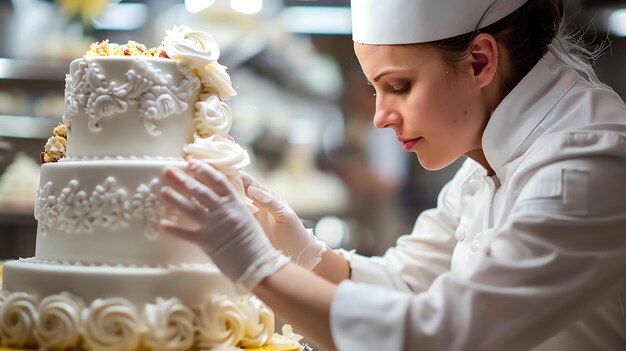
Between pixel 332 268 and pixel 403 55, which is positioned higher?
pixel 403 55

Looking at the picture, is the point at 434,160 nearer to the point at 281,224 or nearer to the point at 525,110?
the point at 525,110

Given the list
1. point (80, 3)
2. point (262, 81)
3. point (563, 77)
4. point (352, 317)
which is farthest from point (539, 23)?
point (80, 3)

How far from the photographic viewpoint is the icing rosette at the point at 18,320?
1673 millimetres

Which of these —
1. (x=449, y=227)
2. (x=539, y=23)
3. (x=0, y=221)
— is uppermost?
(x=539, y=23)

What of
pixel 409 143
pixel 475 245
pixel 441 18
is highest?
pixel 441 18

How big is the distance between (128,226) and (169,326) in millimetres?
254

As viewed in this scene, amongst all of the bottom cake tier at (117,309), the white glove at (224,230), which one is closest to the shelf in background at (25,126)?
the bottom cake tier at (117,309)

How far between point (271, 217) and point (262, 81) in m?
1.79

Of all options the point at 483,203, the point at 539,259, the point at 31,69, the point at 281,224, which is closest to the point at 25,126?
the point at 31,69

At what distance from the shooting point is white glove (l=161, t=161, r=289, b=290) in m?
1.56

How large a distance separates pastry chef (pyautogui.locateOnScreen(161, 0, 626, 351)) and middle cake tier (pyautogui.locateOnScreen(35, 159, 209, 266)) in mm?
78

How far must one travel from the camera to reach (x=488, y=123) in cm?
192

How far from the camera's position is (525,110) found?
6.15 ft

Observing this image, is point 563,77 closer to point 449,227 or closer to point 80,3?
point 449,227
